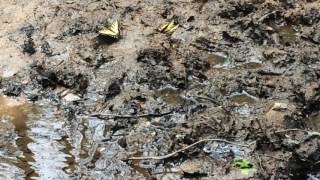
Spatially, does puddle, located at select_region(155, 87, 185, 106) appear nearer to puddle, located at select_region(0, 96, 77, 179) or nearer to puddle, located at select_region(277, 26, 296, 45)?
puddle, located at select_region(0, 96, 77, 179)

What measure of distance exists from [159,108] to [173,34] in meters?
0.97

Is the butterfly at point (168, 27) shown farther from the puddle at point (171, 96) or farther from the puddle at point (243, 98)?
the puddle at point (243, 98)

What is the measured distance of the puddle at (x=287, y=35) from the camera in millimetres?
4766

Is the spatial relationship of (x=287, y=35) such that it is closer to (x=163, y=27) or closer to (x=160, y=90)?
(x=163, y=27)

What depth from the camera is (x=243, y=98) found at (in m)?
4.23

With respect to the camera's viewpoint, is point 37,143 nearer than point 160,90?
Yes

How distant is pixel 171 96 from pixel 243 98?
1.78 ft

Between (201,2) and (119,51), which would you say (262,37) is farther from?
(119,51)

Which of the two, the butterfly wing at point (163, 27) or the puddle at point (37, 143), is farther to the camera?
the butterfly wing at point (163, 27)

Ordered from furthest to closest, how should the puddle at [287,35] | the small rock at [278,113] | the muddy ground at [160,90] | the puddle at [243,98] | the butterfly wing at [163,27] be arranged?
the butterfly wing at [163,27] → the puddle at [287,35] → the puddle at [243,98] → the small rock at [278,113] → the muddy ground at [160,90]

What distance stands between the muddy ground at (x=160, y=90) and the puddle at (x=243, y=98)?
0.05 ft

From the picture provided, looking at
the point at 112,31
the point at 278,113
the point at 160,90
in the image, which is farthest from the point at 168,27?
the point at 278,113

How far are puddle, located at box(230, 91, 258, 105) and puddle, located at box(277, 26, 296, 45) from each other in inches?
29.9

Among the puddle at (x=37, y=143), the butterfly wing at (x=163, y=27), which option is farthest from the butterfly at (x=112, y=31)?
the puddle at (x=37, y=143)
